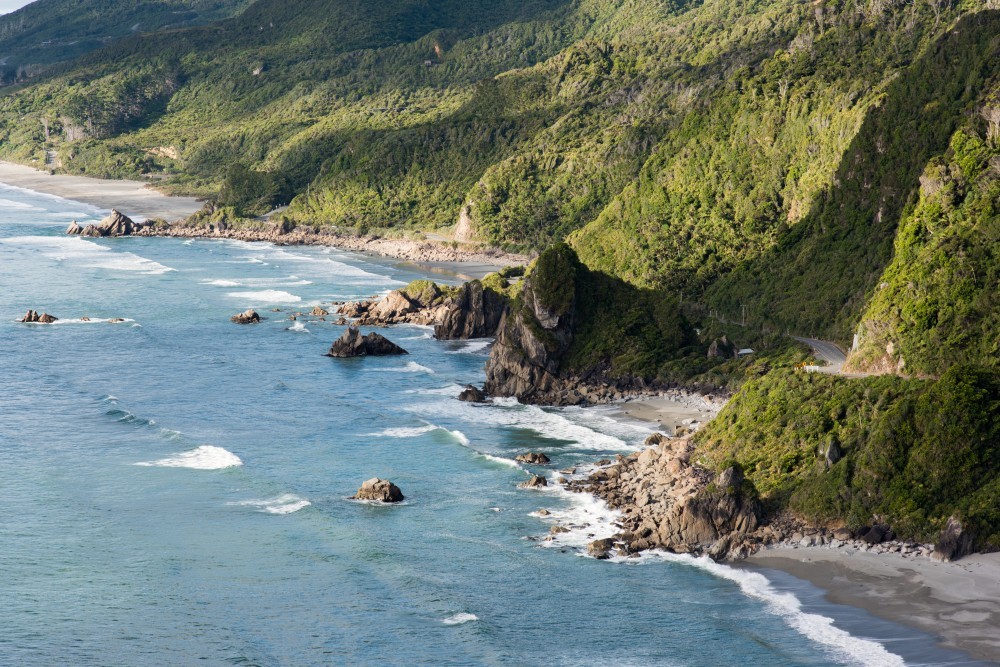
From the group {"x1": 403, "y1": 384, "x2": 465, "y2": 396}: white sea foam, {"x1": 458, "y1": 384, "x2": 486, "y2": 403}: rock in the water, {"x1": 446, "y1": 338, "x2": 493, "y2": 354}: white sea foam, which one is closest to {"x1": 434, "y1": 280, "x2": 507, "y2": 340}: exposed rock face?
{"x1": 446, "y1": 338, "x2": 493, "y2": 354}: white sea foam

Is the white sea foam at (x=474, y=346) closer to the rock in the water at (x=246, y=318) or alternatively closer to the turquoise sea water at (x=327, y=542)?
the turquoise sea water at (x=327, y=542)

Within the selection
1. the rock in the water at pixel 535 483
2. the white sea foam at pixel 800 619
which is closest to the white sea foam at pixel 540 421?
the rock in the water at pixel 535 483

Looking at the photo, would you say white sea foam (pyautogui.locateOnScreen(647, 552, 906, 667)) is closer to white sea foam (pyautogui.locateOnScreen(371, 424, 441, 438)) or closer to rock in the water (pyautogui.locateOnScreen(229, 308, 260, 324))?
white sea foam (pyautogui.locateOnScreen(371, 424, 441, 438))

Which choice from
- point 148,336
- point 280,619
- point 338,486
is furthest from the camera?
point 148,336

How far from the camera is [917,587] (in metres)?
75.7

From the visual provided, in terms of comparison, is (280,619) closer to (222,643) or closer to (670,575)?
(222,643)

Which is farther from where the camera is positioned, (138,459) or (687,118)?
(687,118)

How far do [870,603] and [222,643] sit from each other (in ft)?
118

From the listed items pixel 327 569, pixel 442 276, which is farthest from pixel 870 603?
pixel 442 276

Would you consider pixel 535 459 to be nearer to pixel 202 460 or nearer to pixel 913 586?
pixel 202 460

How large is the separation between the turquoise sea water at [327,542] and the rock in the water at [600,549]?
2.07 ft

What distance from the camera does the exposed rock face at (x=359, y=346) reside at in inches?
5576

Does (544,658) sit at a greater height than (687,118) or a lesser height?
lesser

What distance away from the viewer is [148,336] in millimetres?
153250
